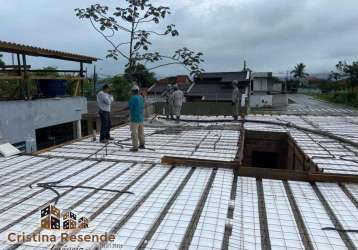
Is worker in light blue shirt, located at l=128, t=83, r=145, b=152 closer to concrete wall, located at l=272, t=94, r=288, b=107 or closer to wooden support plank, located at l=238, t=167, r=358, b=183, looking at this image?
wooden support plank, located at l=238, t=167, r=358, b=183

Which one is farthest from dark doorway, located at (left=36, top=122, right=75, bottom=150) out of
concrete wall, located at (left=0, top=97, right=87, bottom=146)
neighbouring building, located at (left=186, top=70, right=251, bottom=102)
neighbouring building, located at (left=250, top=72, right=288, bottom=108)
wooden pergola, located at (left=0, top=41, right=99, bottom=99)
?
neighbouring building, located at (left=250, top=72, right=288, bottom=108)

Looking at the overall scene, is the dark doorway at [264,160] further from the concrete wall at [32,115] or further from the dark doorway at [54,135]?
the dark doorway at [54,135]

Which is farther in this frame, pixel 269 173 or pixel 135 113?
pixel 135 113

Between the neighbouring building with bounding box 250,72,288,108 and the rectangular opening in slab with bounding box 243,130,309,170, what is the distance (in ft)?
81.2

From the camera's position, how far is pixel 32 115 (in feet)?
28.7

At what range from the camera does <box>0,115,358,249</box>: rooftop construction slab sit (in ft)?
8.70

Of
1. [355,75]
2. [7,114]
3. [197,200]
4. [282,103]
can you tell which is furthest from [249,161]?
[355,75]

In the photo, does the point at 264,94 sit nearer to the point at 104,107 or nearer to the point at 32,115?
the point at 32,115

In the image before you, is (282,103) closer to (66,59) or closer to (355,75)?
(355,75)

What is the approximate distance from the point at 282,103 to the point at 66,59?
28494 millimetres

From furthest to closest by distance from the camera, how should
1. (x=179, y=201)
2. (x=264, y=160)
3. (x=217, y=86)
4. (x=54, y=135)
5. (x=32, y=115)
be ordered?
1. (x=217, y=86)
2. (x=54, y=135)
3. (x=264, y=160)
4. (x=32, y=115)
5. (x=179, y=201)

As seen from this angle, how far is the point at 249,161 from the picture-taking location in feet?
28.7

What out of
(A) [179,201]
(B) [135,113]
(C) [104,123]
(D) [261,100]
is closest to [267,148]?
(B) [135,113]

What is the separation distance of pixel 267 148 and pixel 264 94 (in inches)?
1183
